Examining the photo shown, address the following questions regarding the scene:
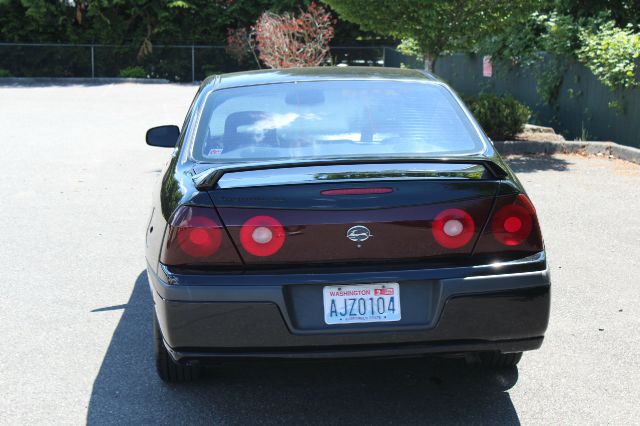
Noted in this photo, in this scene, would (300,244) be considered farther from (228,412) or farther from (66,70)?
(66,70)

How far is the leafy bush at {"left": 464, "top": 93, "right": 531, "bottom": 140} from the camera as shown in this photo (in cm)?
A: 1353

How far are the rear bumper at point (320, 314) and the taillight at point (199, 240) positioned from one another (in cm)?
8

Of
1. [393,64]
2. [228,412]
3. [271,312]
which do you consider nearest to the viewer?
[271,312]

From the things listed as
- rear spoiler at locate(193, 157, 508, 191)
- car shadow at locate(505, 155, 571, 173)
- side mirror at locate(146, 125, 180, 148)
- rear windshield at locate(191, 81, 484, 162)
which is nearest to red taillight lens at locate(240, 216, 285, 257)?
rear spoiler at locate(193, 157, 508, 191)

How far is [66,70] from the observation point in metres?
33.9

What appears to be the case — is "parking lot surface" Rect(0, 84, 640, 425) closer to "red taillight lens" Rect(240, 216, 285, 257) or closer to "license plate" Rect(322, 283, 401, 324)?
"license plate" Rect(322, 283, 401, 324)

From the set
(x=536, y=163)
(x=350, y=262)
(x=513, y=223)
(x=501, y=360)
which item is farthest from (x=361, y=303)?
(x=536, y=163)

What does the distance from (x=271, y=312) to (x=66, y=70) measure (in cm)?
3245

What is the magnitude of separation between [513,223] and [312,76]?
→ 1696mm

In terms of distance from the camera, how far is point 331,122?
177 inches

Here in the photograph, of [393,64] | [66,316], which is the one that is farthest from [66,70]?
[66,316]

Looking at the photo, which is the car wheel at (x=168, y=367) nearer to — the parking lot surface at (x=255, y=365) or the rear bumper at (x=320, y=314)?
the parking lot surface at (x=255, y=365)

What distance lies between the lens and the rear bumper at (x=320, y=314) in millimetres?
3557

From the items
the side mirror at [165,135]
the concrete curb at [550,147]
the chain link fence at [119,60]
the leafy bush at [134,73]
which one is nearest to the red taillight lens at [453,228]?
the side mirror at [165,135]
